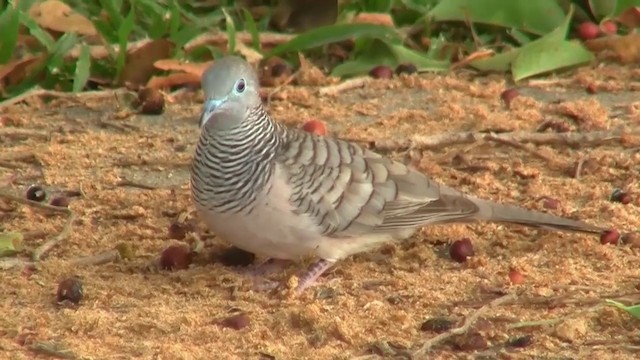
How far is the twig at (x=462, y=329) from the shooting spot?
4500mm

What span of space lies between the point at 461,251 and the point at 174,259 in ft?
3.61

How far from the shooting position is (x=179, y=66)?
7305 mm

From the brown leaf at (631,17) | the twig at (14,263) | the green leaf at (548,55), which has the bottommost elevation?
the twig at (14,263)

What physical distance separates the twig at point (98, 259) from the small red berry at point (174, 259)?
191mm

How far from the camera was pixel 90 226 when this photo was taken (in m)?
5.81

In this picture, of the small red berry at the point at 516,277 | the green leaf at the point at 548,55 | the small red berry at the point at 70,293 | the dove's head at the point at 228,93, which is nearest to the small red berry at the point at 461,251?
→ the small red berry at the point at 516,277

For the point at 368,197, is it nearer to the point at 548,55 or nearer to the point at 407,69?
the point at 407,69

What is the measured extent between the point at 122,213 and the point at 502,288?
5.76 feet

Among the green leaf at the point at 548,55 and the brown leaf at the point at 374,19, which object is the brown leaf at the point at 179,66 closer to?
the brown leaf at the point at 374,19

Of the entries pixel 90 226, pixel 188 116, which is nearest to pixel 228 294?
pixel 90 226

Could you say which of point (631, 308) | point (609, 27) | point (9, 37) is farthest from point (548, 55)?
point (631, 308)

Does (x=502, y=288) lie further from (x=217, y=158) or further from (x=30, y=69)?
(x=30, y=69)

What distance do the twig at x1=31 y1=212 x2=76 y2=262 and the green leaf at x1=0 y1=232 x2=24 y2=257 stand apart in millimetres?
83

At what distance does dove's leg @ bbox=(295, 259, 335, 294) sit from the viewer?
16.9 feet
